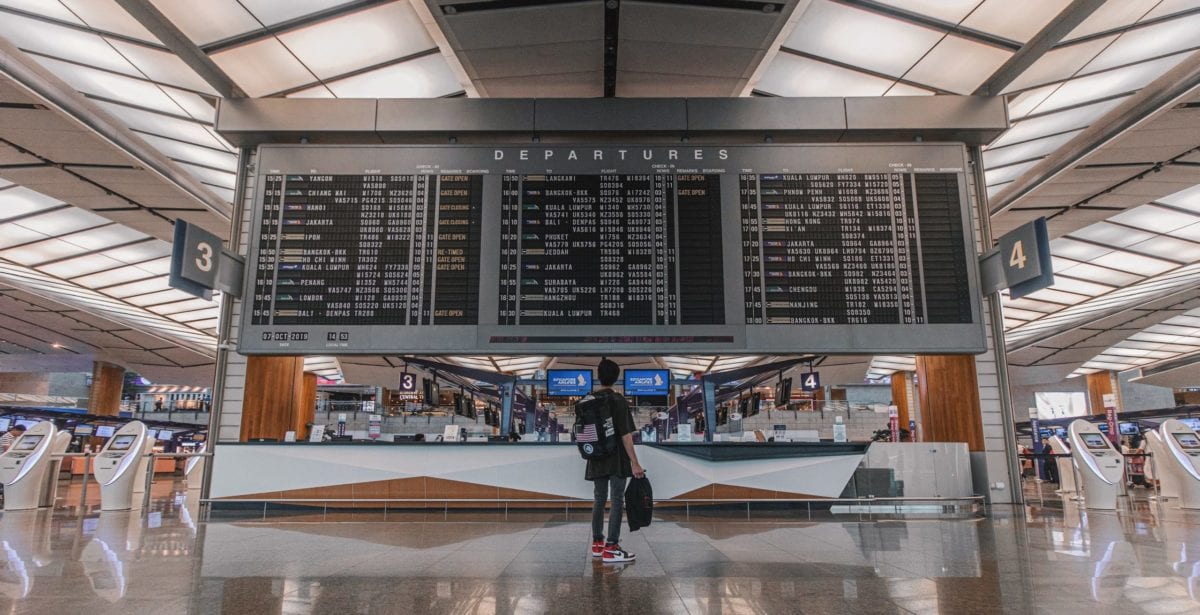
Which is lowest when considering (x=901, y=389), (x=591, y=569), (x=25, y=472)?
(x=591, y=569)

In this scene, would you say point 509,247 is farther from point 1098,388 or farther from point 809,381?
point 1098,388

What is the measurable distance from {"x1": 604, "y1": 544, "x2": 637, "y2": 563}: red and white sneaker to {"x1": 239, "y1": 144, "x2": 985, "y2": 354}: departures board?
3.07 m

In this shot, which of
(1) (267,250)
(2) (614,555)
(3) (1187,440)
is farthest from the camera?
(3) (1187,440)

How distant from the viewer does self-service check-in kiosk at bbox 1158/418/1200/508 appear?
10469 millimetres

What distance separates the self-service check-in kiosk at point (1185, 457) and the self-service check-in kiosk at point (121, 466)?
16.6m

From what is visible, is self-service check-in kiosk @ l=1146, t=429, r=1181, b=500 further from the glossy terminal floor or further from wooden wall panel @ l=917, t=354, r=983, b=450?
the glossy terminal floor

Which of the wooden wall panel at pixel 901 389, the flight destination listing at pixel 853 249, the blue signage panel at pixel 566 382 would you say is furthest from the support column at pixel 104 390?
the wooden wall panel at pixel 901 389

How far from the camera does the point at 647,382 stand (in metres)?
13.5

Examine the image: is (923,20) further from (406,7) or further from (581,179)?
(406,7)

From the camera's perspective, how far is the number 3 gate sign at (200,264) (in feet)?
24.6

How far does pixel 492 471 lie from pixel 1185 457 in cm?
1093

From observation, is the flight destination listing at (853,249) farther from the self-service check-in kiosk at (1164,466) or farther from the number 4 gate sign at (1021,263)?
the self-service check-in kiosk at (1164,466)

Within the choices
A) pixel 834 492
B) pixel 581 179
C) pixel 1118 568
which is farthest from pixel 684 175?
pixel 1118 568

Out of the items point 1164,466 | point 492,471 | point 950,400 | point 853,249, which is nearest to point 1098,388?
point 1164,466
